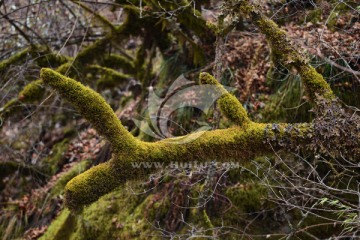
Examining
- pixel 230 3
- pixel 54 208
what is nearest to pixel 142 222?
pixel 54 208

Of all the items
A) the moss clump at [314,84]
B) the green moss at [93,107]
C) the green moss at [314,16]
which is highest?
the green moss at [93,107]

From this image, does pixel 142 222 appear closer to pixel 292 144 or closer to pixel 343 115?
pixel 292 144

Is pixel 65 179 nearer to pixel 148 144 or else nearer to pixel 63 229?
pixel 63 229

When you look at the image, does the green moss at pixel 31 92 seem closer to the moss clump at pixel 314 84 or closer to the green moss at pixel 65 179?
the green moss at pixel 65 179

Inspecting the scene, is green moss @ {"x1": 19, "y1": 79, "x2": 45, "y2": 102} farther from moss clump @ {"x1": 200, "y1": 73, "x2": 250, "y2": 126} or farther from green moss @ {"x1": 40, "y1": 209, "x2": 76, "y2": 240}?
moss clump @ {"x1": 200, "y1": 73, "x2": 250, "y2": 126}

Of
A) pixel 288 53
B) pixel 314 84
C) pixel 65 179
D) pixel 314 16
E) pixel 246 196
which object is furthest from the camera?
pixel 65 179

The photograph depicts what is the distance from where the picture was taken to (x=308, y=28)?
4.69 meters

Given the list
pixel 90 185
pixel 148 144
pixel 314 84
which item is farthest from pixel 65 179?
pixel 314 84

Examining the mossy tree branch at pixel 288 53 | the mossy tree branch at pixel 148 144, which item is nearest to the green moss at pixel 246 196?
the mossy tree branch at pixel 148 144

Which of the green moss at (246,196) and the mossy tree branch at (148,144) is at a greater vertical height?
the mossy tree branch at (148,144)

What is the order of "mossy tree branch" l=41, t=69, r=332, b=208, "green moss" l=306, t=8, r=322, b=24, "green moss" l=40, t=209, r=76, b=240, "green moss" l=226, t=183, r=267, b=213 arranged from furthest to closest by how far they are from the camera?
"green moss" l=306, t=8, r=322, b=24 < "green moss" l=40, t=209, r=76, b=240 < "green moss" l=226, t=183, r=267, b=213 < "mossy tree branch" l=41, t=69, r=332, b=208

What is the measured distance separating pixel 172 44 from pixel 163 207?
2.90m

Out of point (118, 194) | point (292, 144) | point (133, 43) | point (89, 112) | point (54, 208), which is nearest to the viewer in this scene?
point (89, 112)

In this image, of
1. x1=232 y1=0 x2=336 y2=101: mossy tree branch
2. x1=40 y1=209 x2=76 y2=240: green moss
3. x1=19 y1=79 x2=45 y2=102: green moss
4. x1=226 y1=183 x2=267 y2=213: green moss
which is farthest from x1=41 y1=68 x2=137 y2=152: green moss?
x1=19 y1=79 x2=45 y2=102: green moss
